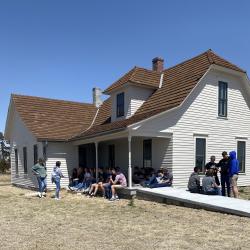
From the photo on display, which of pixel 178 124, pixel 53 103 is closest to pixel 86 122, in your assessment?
pixel 53 103

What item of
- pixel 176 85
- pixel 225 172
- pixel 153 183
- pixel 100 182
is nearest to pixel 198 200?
pixel 225 172

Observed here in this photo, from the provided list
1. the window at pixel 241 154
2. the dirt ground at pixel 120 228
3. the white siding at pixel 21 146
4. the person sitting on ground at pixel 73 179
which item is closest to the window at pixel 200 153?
the window at pixel 241 154

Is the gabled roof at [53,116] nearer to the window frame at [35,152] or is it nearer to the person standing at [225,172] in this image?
the window frame at [35,152]

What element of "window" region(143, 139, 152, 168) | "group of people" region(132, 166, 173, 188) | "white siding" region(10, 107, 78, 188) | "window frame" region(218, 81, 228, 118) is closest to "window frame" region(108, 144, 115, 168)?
"white siding" region(10, 107, 78, 188)

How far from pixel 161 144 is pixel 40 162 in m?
5.69

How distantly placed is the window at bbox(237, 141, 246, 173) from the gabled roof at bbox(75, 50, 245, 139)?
12.4 ft

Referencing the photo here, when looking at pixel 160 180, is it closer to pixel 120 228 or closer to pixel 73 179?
pixel 73 179

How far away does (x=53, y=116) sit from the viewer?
922 inches

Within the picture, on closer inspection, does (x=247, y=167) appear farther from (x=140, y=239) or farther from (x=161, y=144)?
(x=140, y=239)

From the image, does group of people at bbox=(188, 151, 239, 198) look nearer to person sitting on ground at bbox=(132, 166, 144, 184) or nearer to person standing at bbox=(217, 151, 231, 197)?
person standing at bbox=(217, 151, 231, 197)

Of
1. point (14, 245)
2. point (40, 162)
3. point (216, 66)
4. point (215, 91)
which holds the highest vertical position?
point (216, 66)

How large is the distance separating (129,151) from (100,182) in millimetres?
2308

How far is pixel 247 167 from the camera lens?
65.4 feet

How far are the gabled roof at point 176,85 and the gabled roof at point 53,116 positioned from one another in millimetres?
3091
